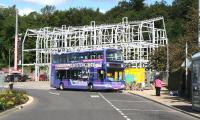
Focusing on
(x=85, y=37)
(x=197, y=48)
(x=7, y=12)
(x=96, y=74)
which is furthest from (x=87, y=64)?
(x=7, y=12)

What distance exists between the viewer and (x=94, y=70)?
51.6m

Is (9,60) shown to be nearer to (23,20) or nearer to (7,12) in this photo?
(23,20)

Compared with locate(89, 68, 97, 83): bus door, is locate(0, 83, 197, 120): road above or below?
below

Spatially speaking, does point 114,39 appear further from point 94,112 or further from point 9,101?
point 94,112

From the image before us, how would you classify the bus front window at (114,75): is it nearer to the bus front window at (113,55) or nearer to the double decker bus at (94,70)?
the double decker bus at (94,70)

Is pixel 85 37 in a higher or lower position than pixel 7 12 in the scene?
lower

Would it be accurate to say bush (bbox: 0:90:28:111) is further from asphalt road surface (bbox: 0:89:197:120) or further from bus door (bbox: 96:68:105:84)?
bus door (bbox: 96:68:105:84)

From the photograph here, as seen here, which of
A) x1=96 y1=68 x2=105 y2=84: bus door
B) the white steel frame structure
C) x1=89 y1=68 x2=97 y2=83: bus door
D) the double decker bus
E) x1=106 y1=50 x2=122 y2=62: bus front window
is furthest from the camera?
the white steel frame structure

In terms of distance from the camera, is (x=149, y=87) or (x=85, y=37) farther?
(x=85, y=37)

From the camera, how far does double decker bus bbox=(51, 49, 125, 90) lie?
51.1 metres

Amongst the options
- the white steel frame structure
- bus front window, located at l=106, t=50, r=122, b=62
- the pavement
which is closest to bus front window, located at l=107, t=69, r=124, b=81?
bus front window, located at l=106, t=50, r=122, b=62

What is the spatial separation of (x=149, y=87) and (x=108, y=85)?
27.9ft

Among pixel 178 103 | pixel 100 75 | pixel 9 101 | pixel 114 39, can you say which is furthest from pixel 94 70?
pixel 114 39

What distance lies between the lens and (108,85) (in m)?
51.1
